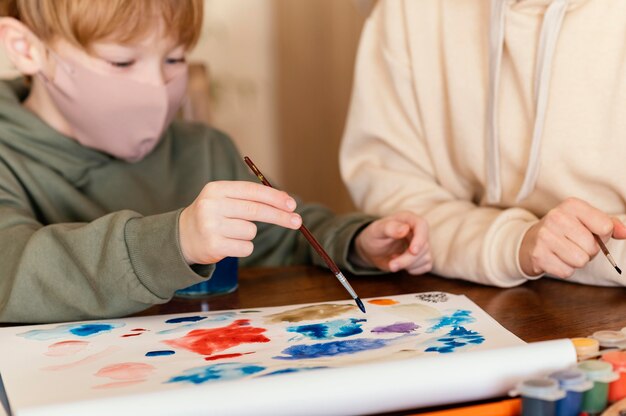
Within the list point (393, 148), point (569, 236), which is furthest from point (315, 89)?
point (569, 236)

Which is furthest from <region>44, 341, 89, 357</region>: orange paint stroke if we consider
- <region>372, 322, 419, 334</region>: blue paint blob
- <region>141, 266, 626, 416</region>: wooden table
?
<region>372, 322, 419, 334</region>: blue paint blob

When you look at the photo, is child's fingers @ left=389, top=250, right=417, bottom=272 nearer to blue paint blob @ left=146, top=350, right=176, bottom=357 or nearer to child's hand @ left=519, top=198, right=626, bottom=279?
child's hand @ left=519, top=198, right=626, bottom=279

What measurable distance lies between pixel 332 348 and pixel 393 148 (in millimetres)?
513

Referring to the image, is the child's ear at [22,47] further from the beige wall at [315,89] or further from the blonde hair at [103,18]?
the beige wall at [315,89]

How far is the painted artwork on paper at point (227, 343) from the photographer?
63 cm

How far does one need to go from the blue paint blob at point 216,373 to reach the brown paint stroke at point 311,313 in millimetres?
154

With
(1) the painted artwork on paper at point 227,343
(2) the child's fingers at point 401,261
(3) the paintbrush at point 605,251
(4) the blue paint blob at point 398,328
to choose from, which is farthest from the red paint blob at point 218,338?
(3) the paintbrush at point 605,251

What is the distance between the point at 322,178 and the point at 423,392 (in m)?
1.92

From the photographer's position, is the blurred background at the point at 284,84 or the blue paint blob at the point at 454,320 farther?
the blurred background at the point at 284,84

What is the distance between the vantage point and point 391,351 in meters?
0.67

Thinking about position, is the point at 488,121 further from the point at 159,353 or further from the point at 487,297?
the point at 159,353

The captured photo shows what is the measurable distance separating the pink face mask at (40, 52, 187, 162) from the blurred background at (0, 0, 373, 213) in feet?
4.04

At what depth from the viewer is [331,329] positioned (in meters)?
0.75

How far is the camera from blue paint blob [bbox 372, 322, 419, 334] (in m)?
0.74
